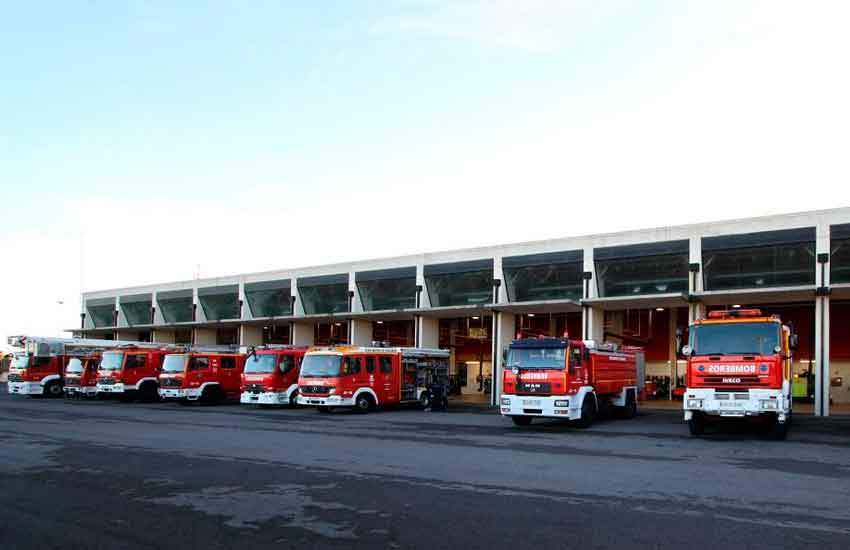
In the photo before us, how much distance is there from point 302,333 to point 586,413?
2704cm

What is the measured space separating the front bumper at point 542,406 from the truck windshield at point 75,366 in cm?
2489

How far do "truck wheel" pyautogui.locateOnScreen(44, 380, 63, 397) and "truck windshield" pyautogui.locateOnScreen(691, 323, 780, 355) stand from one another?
32736mm

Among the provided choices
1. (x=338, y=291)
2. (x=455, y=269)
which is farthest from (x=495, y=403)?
(x=338, y=291)

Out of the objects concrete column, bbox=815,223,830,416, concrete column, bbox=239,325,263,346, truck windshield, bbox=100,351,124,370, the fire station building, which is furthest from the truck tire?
concrete column, bbox=239,325,263,346

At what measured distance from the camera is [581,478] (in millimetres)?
11711

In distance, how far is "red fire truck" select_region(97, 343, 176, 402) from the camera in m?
35.0

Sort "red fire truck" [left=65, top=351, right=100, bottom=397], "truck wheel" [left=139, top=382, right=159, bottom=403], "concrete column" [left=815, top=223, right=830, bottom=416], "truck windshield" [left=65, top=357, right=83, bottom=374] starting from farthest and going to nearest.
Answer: "truck windshield" [left=65, top=357, right=83, bottom=374] < "red fire truck" [left=65, top=351, right=100, bottom=397] < "truck wheel" [left=139, top=382, right=159, bottom=403] < "concrete column" [left=815, top=223, right=830, bottom=416]

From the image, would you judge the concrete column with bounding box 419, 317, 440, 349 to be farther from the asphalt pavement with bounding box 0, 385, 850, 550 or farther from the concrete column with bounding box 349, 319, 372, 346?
the asphalt pavement with bounding box 0, 385, 850, 550

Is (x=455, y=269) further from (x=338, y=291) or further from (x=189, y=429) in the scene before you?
(x=189, y=429)

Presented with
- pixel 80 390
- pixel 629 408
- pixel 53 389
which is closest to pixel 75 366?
pixel 80 390

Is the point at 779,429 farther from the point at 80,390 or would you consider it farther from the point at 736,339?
the point at 80,390

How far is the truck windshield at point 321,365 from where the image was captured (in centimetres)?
2767

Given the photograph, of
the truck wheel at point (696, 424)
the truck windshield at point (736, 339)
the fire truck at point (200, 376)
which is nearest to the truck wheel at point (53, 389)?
the fire truck at point (200, 376)

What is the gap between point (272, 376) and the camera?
100 ft
